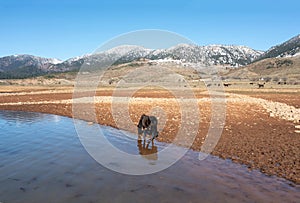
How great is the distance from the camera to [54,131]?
61.6ft

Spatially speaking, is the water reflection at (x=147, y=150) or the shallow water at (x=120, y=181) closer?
the shallow water at (x=120, y=181)

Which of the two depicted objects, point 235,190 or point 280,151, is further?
point 280,151

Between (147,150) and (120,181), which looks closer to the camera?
(120,181)

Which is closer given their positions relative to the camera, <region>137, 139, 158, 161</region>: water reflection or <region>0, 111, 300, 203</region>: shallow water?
<region>0, 111, 300, 203</region>: shallow water

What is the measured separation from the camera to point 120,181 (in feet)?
31.7

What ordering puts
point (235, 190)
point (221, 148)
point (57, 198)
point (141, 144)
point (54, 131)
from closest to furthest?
point (57, 198), point (235, 190), point (221, 148), point (141, 144), point (54, 131)

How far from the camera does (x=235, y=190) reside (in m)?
9.07

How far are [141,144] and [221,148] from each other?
175 inches

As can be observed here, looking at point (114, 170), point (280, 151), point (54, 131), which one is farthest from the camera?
point (54, 131)

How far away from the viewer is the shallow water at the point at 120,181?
27.6 feet

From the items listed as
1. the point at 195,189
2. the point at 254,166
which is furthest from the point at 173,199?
the point at 254,166

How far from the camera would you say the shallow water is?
840 centimetres

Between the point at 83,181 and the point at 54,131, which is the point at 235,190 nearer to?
the point at 83,181

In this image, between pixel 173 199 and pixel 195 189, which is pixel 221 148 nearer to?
pixel 195 189
